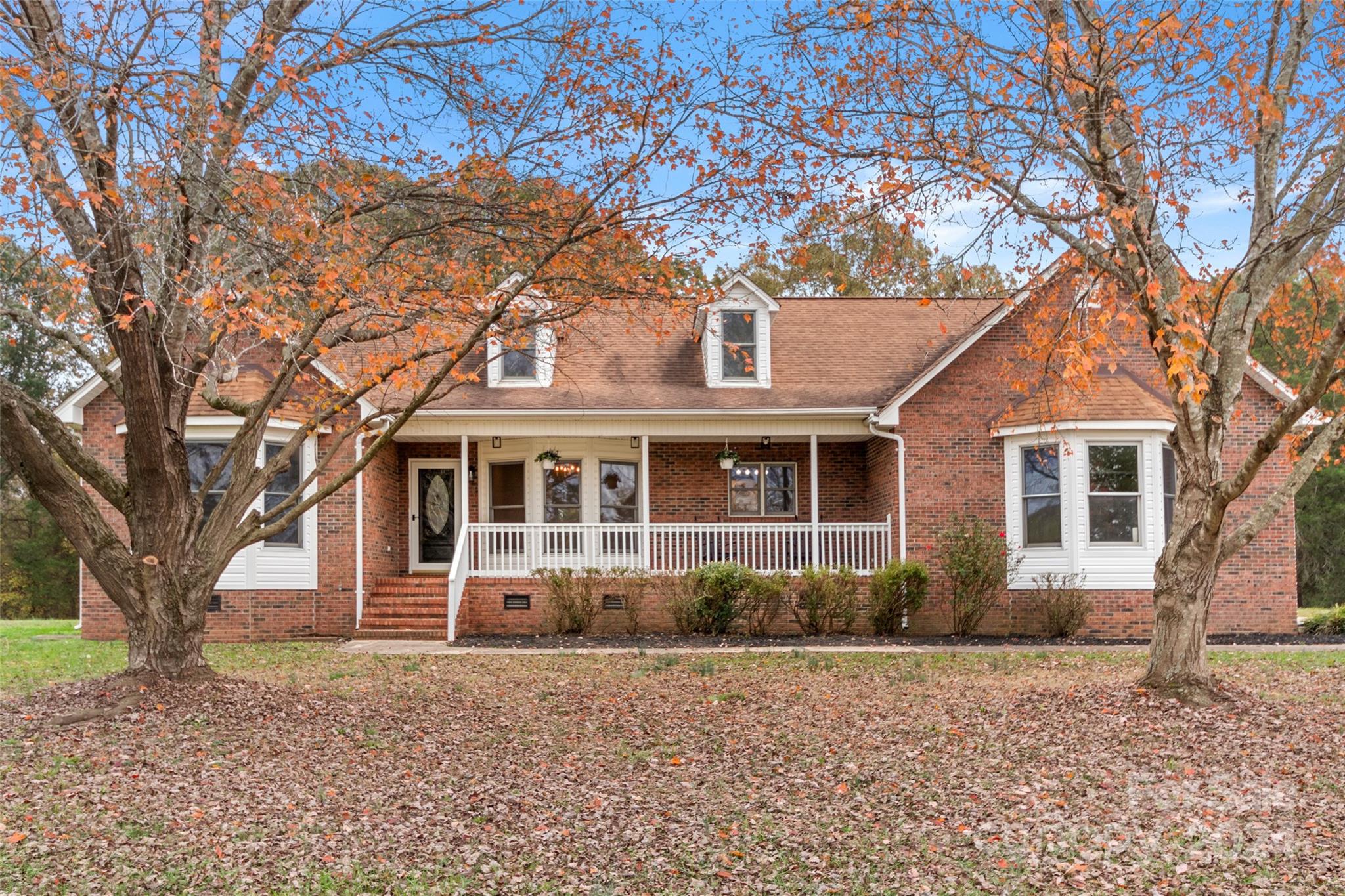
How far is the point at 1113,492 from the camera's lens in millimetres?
17172

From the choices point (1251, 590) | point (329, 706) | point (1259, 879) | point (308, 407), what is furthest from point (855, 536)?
point (1259, 879)

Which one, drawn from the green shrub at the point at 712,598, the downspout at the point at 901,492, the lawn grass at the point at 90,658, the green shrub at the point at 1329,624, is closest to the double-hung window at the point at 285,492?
the lawn grass at the point at 90,658

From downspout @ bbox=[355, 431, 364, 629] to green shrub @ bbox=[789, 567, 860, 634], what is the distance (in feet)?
21.4

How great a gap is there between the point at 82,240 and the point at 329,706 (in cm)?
439

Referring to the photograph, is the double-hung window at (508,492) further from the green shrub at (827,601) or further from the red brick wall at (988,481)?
the red brick wall at (988,481)

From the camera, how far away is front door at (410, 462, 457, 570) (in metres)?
20.5

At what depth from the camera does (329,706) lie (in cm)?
1032

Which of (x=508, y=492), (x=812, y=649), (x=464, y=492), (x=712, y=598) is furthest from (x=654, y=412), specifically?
(x=812, y=649)

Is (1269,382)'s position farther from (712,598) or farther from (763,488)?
(712,598)

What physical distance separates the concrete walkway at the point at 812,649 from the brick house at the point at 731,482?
4.01 feet

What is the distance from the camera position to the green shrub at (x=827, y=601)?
684 inches

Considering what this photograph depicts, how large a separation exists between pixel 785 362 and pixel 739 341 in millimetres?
943

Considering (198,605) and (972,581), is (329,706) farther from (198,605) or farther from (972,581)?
(972,581)

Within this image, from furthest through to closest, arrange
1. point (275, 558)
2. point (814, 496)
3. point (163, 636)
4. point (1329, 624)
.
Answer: point (814, 496) → point (275, 558) → point (1329, 624) → point (163, 636)
